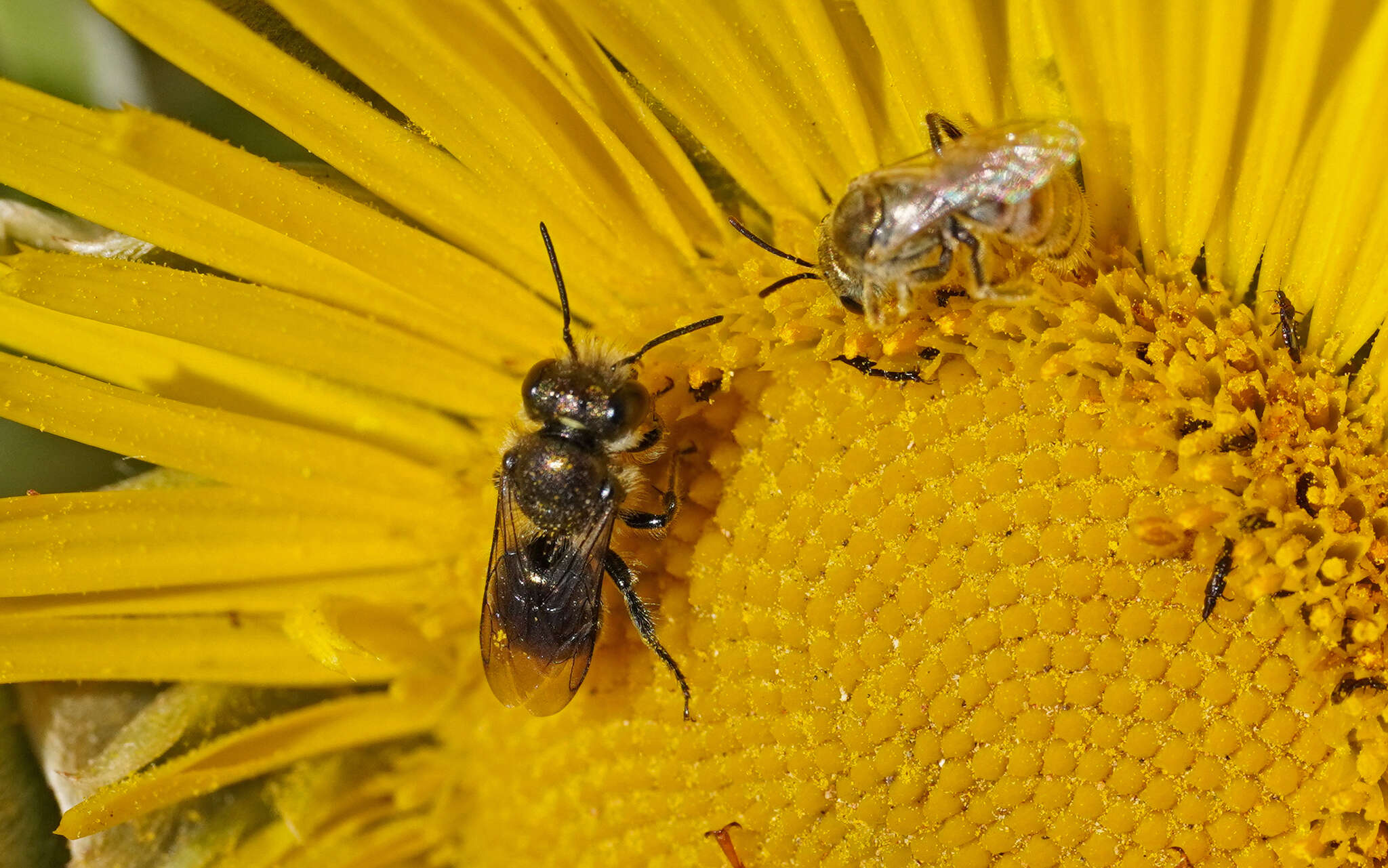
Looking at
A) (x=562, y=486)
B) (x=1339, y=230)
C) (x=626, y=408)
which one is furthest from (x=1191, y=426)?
(x=562, y=486)

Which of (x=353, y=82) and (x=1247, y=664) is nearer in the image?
(x=1247, y=664)

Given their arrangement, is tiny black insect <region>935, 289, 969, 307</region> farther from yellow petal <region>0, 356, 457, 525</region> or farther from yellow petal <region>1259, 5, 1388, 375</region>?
yellow petal <region>0, 356, 457, 525</region>

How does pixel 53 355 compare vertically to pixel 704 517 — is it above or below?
above

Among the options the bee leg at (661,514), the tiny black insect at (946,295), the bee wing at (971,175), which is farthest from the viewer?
the bee leg at (661,514)

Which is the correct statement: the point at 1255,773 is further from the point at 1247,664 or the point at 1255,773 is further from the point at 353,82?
the point at 353,82

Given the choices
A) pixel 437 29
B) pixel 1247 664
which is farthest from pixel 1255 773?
pixel 437 29

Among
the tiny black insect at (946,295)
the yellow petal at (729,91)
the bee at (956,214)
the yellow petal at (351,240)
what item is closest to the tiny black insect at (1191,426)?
the bee at (956,214)

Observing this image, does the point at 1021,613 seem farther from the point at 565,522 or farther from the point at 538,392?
the point at 538,392

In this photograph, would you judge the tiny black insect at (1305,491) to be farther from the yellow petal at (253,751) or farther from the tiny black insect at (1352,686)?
the yellow petal at (253,751)
